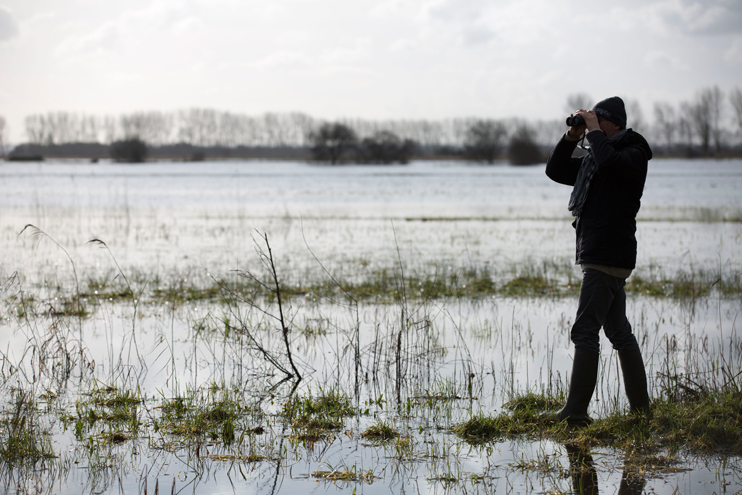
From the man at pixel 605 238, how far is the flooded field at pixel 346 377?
12.7 inches

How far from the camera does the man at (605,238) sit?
13.7ft

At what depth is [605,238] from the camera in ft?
13.8

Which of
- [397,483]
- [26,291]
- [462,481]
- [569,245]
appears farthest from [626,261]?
[569,245]

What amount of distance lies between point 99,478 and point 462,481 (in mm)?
2201

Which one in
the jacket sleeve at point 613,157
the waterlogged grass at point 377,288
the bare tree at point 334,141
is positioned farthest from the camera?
the bare tree at point 334,141

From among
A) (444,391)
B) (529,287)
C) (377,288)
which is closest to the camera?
(444,391)

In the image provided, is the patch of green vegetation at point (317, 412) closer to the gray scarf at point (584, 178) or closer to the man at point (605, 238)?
the man at point (605, 238)

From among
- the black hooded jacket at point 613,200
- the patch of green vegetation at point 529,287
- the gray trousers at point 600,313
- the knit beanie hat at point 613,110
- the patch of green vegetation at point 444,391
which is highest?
the knit beanie hat at point 613,110

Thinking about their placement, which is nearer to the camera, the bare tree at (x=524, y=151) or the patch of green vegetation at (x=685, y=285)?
the patch of green vegetation at (x=685, y=285)

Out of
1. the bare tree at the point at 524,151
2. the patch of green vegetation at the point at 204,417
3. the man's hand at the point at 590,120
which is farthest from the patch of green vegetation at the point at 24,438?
the bare tree at the point at 524,151

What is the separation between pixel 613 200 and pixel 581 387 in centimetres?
134

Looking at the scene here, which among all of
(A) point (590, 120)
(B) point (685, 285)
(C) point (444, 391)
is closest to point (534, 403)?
(C) point (444, 391)

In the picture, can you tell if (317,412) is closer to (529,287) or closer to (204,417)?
(204,417)

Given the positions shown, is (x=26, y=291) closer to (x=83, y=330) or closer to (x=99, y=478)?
(x=83, y=330)
